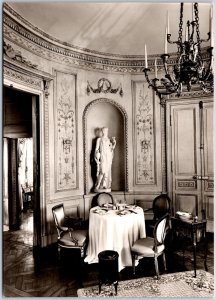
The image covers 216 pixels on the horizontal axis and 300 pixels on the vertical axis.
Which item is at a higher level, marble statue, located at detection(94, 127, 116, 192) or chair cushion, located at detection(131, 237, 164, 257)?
marble statue, located at detection(94, 127, 116, 192)

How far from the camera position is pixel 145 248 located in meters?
2.82

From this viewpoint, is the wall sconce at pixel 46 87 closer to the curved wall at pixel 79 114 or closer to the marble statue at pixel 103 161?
the curved wall at pixel 79 114

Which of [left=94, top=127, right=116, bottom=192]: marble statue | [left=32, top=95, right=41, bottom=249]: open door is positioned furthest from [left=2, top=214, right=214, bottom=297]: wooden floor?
[left=94, top=127, right=116, bottom=192]: marble statue

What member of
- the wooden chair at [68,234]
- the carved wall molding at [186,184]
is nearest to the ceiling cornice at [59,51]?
the carved wall molding at [186,184]

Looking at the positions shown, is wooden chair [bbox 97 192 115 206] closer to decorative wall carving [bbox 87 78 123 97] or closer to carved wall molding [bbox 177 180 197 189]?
carved wall molding [bbox 177 180 197 189]

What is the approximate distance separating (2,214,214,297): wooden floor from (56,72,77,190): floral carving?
3.30 feet

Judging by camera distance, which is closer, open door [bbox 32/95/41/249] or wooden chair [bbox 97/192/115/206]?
open door [bbox 32/95/41/249]

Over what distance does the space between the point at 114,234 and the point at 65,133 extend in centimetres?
177

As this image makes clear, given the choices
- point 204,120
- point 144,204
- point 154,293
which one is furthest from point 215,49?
point 144,204

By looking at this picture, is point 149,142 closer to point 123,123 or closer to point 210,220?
point 123,123

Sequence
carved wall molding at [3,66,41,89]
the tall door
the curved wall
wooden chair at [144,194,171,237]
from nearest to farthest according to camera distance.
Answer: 1. carved wall molding at [3,66,41,89]
2. the curved wall
3. wooden chair at [144,194,171,237]
4. the tall door

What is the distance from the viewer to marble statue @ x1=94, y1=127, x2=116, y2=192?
4.39 m

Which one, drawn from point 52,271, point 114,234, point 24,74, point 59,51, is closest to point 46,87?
point 24,74

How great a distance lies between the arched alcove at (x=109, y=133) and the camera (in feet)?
14.6
